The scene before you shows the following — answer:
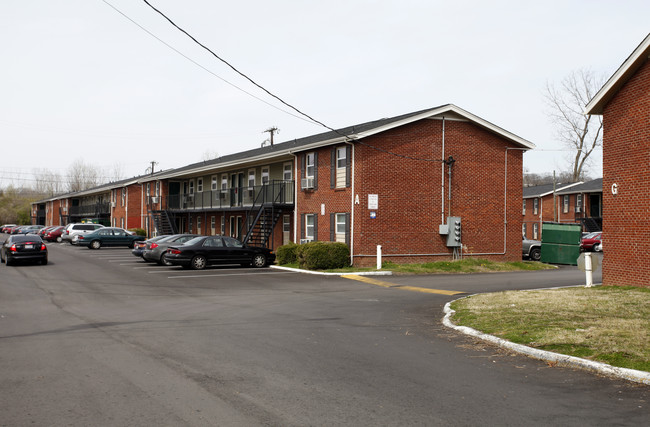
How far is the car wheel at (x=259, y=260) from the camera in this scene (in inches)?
1011

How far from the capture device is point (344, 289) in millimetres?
17422

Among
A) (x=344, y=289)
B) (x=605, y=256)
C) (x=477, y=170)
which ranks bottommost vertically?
(x=344, y=289)

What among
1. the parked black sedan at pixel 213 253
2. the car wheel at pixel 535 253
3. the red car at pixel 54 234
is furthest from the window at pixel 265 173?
the red car at pixel 54 234

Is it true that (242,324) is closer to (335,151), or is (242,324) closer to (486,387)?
(486,387)

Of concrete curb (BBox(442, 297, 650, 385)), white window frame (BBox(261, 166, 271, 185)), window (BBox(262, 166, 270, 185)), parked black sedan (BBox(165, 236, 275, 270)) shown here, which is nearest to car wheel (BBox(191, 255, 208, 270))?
parked black sedan (BBox(165, 236, 275, 270))

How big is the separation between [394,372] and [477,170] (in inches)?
855

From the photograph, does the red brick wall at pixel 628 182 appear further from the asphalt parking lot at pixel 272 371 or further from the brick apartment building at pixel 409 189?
the brick apartment building at pixel 409 189

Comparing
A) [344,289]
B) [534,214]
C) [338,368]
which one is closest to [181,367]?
[338,368]

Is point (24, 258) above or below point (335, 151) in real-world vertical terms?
below

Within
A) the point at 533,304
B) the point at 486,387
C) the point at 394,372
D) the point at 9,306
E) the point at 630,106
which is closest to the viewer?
the point at 486,387

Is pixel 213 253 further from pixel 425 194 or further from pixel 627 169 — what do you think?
pixel 627 169

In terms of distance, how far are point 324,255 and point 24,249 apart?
1352 cm

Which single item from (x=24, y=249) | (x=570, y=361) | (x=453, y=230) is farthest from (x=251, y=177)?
(x=570, y=361)

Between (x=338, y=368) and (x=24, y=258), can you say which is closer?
(x=338, y=368)
